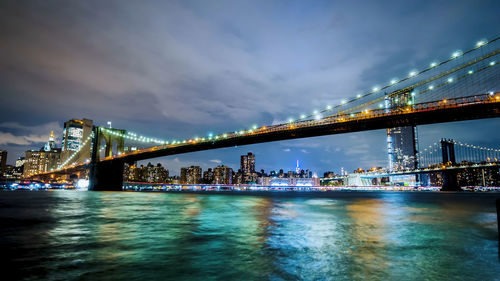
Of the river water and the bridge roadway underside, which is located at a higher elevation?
the bridge roadway underside

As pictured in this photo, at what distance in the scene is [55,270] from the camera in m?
5.20

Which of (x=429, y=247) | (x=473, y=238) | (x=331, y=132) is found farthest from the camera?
(x=331, y=132)

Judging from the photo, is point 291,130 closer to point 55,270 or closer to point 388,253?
point 388,253

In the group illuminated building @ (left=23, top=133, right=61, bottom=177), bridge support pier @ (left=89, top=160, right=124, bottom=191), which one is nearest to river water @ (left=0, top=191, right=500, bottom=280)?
bridge support pier @ (left=89, top=160, right=124, bottom=191)

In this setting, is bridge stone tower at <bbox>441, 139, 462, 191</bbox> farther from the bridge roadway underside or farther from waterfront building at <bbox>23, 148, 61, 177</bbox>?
waterfront building at <bbox>23, 148, 61, 177</bbox>

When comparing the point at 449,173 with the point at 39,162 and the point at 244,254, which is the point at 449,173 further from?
the point at 39,162

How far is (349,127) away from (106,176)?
1849 inches

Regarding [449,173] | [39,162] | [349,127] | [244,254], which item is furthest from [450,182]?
[39,162]

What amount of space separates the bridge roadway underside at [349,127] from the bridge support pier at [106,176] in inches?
7.2

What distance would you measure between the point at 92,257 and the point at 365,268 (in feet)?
18.6

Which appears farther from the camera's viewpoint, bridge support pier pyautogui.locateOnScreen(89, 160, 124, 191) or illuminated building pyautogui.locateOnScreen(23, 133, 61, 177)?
illuminated building pyautogui.locateOnScreen(23, 133, 61, 177)

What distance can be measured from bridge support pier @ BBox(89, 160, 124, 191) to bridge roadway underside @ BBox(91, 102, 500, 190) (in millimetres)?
182

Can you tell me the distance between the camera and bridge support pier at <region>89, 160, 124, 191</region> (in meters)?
55.6

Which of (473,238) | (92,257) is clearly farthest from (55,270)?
(473,238)
